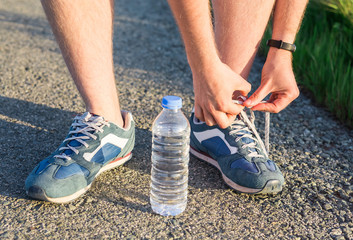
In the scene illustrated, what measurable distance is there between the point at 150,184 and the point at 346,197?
103cm

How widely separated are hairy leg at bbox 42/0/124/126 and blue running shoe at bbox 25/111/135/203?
0.30 ft

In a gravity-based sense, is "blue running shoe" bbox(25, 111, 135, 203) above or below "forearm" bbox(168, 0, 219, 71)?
below

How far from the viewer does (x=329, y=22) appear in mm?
3852

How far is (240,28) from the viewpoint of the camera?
2246 millimetres

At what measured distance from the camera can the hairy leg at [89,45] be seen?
82.5 inches

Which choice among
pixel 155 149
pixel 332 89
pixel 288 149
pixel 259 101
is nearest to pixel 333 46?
pixel 332 89

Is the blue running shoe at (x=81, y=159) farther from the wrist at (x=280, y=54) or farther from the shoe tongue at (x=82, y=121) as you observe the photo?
the wrist at (x=280, y=54)

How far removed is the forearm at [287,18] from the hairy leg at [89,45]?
2.85ft

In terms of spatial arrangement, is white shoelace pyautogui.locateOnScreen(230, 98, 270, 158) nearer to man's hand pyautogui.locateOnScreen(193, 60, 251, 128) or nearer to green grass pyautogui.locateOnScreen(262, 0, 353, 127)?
man's hand pyautogui.locateOnScreen(193, 60, 251, 128)

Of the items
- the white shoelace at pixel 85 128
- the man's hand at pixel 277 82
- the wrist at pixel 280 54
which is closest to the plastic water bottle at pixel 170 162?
the white shoelace at pixel 85 128

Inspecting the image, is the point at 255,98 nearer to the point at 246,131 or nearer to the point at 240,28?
the point at 246,131

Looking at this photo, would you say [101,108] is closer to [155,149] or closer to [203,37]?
[155,149]

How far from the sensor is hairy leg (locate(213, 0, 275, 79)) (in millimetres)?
2211

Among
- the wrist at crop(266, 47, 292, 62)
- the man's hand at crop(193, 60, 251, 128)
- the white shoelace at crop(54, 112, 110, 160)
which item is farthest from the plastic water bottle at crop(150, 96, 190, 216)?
the wrist at crop(266, 47, 292, 62)
